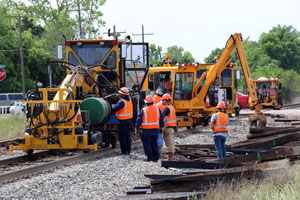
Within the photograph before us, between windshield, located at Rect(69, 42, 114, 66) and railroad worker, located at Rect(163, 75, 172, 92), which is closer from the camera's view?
windshield, located at Rect(69, 42, 114, 66)

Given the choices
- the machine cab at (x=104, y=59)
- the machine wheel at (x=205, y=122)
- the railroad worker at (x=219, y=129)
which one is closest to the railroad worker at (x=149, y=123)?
the railroad worker at (x=219, y=129)

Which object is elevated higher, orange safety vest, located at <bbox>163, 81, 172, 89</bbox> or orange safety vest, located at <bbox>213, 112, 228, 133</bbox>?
orange safety vest, located at <bbox>163, 81, 172, 89</bbox>

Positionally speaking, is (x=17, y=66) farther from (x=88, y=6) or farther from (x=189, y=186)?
(x=189, y=186)

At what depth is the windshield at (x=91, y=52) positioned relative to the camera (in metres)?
16.5

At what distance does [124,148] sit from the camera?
1474 cm

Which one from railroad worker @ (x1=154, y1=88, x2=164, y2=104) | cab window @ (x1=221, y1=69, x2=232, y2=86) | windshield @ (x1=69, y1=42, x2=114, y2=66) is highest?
windshield @ (x1=69, y1=42, x2=114, y2=66)

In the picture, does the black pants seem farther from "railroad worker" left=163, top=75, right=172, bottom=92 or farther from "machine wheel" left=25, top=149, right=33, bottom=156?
"railroad worker" left=163, top=75, right=172, bottom=92

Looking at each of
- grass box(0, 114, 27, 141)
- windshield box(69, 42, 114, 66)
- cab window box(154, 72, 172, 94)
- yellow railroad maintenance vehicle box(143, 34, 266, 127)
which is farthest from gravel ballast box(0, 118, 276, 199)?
cab window box(154, 72, 172, 94)

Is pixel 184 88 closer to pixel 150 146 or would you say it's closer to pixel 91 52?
pixel 91 52

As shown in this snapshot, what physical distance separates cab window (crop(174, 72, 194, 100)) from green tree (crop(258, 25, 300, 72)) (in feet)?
230

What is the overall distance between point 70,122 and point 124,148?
1.69 meters

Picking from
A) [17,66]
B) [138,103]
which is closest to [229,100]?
[138,103]

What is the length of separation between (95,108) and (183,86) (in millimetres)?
9747

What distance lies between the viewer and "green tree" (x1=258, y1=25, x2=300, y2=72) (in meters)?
92.4
